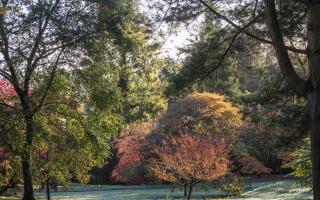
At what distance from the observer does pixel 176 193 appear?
32.3 metres

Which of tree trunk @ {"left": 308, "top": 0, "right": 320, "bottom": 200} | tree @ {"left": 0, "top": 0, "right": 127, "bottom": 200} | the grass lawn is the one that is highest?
tree @ {"left": 0, "top": 0, "right": 127, "bottom": 200}

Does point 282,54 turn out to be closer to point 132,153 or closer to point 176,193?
point 176,193

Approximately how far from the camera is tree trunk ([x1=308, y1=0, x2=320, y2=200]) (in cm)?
A: 806

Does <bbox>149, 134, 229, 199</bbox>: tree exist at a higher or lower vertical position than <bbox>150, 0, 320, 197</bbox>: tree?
lower

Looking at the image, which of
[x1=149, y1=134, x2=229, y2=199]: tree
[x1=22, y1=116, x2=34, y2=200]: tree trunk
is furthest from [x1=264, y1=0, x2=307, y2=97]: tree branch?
[x1=149, y1=134, x2=229, y2=199]: tree

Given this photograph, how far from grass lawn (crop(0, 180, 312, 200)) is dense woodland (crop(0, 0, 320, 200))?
233 inches

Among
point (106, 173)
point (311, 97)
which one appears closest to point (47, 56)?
point (311, 97)

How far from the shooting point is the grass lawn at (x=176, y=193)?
2722 cm

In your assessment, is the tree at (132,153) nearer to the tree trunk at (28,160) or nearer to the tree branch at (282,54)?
the tree trunk at (28,160)

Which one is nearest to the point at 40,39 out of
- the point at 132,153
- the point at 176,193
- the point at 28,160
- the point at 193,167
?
the point at 28,160

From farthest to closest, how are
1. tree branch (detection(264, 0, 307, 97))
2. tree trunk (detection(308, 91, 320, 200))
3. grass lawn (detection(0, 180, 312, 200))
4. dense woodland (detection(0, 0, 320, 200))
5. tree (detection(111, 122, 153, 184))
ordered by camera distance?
tree (detection(111, 122, 153, 184)) → grass lawn (detection(0, 180, 312, 200)) → dense woodland (detection(0, 0, 320, 200)) → tree branch (detection(264, 0, 307, 97)) → tree trunk (detection(308, 91, 320, 200))

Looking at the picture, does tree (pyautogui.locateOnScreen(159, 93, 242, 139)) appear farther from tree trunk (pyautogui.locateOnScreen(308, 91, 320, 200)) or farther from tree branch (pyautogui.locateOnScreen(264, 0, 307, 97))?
tree trunk (pyautogui.locateOnScreen(308, 91, 320, 200))

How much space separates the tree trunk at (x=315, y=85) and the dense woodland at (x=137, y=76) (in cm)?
2

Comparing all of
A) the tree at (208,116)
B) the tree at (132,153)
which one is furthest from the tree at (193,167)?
the tree at (132,153)
